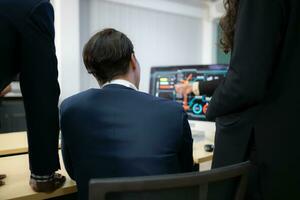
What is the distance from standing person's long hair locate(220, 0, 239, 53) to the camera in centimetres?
103

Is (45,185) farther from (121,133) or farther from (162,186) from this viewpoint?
(162,186)

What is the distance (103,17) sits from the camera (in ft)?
10.1

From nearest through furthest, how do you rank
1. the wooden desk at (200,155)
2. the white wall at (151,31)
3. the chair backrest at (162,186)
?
the chair backrest at (162,186) < the wooden desk at (200,155) < the white wall at (151,31)

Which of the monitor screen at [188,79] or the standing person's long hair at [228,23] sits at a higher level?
the standing person's long hair at [228,23]

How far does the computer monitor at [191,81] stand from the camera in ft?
6.56

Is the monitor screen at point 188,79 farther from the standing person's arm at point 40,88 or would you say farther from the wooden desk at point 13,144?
the standing person's arm at point 40,88

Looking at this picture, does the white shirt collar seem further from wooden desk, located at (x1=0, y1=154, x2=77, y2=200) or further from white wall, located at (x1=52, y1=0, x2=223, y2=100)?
white wall, located at (x1=52, y1=0, x2=223, y2=100)

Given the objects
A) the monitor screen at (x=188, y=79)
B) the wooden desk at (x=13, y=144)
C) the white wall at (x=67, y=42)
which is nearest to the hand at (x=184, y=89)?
the monitor screen at (x=188, y=79)

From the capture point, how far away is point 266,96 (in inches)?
36.1

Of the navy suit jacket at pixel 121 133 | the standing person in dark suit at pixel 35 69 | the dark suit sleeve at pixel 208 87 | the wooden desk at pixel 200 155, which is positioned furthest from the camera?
the wooden desk at pixel 200 155

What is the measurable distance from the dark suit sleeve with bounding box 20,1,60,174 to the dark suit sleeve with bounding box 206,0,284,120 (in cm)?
55

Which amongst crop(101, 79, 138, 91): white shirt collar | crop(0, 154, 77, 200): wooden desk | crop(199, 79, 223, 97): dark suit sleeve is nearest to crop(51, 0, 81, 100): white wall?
crop(0, 154, 77, 200): wooden desk

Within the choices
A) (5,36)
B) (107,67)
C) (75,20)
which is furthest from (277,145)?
(75,20)

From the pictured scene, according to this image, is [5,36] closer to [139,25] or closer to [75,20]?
[75,20]
